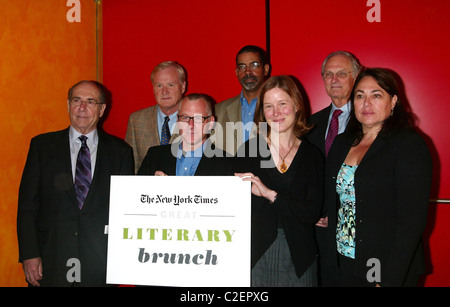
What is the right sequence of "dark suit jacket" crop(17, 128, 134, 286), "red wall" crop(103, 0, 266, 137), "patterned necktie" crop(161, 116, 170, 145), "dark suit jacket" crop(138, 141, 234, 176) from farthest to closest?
"red wall" crop(103, 0, 266, 137)
"patterned necktie" crop(161, 116, 170, 145)
"dark suit jacket" crop(17, 128, 134, 286)
"dark suit jacket" crop(138, 141, 234, 176)

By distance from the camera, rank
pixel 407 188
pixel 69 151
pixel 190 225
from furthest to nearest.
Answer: pixel 69 151
pixel 190 225
pixel 407 188

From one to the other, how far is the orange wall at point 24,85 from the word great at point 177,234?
1399mm

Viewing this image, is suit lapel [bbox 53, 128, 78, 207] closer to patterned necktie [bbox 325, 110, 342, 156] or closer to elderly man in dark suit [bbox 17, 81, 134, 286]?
elderly man in dark suit [bbox 17, 81, 134, 286]

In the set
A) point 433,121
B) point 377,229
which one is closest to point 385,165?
point 377,229

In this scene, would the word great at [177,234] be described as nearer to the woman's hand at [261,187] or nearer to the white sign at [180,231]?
the white sign at [180,231]

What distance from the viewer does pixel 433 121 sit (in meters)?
3.58

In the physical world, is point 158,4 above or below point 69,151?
above

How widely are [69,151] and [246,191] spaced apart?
56.6 inches

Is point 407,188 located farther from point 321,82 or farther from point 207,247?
point 321,82

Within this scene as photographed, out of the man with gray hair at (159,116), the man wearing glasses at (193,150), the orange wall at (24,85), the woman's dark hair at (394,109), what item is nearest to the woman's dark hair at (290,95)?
the man wearing glasses at (193,150)

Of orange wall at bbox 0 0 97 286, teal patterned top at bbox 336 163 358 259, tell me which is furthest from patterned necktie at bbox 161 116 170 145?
teal patterned top at bbox 336 163 358 259

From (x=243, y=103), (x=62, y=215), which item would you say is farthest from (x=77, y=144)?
(x=243, y=103)

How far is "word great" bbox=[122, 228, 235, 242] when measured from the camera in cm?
209

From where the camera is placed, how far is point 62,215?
8.21 ft
